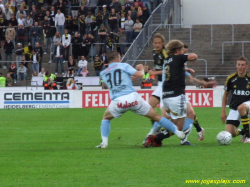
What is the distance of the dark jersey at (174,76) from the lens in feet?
33.6

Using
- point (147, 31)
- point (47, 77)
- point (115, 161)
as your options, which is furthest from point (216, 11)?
point (115, 161)

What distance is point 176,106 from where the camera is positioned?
408 inches

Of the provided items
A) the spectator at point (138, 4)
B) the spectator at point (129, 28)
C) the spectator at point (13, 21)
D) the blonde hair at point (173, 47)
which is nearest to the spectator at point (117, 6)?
the spectator at point (138, 4)

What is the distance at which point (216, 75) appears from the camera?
31.3m

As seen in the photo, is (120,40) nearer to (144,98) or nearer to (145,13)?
(145,13)

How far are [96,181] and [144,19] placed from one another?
27.9m

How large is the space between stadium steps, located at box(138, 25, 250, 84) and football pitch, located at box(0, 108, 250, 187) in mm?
19154

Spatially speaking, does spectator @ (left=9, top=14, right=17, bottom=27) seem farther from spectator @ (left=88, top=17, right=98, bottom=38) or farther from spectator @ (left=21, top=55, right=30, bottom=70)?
spectator @ (left=88, top=17, right=98, bottom=38)

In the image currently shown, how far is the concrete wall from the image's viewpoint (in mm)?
38812

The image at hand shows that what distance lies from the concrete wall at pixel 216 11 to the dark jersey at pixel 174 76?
Result: 29451 millimetres

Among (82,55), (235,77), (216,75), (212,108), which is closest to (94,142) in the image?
(235,77)

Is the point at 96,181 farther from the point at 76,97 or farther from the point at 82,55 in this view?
the point at 82,55

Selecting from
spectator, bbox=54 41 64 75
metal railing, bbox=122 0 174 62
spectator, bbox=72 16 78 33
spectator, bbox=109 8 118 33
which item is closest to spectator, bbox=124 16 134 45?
metal railing, bbox=122 0 174 62

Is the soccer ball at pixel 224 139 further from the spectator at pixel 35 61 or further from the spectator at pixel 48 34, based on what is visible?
the spectator at pixel 48 34
